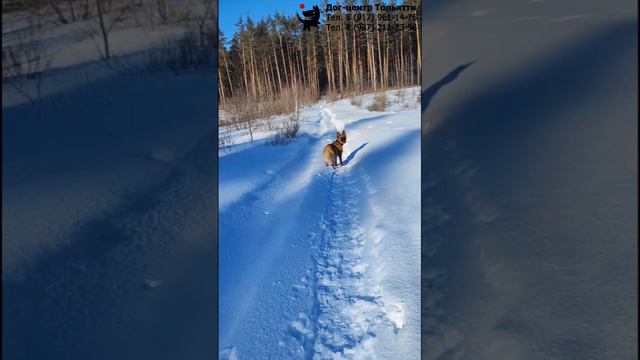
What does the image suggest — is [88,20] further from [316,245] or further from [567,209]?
[316,245]

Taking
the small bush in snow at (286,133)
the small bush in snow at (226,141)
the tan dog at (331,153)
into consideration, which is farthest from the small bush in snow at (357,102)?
the tan dog at (331,153)

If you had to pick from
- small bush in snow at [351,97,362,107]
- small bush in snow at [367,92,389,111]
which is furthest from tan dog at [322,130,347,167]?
small bush in snow at [351,97,362,107]

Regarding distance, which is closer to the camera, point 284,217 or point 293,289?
point 293,289

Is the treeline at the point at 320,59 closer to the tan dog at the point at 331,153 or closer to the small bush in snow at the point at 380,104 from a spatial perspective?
the small bush in snow at the point at 380,104

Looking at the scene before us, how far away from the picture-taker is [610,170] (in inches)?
31.5

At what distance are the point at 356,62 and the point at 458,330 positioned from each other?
38.8 ft

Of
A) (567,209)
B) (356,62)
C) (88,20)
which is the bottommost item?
(567,209)

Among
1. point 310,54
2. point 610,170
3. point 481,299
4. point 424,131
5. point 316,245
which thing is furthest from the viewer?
point 310,54

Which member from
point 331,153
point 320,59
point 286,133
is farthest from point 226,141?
point 320,59

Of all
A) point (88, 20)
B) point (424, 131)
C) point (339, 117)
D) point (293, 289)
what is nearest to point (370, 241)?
point (293, 289)

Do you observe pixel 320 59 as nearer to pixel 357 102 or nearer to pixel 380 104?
pixel 357 102

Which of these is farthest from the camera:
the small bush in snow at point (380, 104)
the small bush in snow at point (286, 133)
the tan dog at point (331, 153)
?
the small bush in snow at point (380, 104)

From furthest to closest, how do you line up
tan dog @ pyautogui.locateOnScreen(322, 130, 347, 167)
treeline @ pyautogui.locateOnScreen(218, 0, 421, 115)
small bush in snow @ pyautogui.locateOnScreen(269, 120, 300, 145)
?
1. treeline @ pyautogui.locateOnScreen(218, 0, 421, 115)
2. small bush in snow @ pyautogui.locateOnScreen(269, 120, 300, 145)
3. tan dog @ pyautogui.locateOnScreen(322, 130, 347, 167)

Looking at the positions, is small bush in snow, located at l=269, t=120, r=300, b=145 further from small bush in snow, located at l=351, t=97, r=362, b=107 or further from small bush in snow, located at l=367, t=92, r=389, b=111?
small bush in snow, located at l=351, t=97, r=362, b=107
